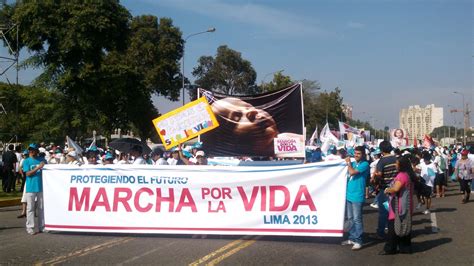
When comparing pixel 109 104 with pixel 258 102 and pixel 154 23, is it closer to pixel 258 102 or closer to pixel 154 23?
pixel 154 23

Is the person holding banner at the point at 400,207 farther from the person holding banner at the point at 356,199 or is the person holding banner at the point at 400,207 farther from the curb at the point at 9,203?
the curb at the point at 9,203

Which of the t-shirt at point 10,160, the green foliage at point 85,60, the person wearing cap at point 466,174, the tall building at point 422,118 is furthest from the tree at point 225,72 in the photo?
the tall building at point 422,118

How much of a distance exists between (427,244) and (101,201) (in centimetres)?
577

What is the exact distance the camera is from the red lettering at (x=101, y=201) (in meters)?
9.22

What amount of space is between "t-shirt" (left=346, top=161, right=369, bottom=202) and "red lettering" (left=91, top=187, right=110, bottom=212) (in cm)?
427

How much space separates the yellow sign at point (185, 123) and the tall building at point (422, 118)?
5943 inches

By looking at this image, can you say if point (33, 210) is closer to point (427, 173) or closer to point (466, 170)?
point (427, 173)

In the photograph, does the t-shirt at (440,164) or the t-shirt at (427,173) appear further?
the t-shirt at (440,164)

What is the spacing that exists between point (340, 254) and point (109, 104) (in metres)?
34.5

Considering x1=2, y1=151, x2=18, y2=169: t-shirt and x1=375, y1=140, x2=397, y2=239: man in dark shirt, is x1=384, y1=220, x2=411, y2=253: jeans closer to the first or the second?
x1=375, y1=140, x2=397, y2=239: man in dark shirt

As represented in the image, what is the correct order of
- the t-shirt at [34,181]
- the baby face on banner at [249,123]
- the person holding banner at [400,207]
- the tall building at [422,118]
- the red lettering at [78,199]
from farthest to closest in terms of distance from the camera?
the tall building at [422,118]
the baby face on banner at [249,123]
the t-shirt at [34,181]
the red lettering at [78,199]
the person holding banner at [400,207]

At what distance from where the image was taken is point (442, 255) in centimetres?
777

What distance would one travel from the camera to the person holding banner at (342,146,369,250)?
320 inches

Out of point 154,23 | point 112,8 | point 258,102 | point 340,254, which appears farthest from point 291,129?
point 154,23
